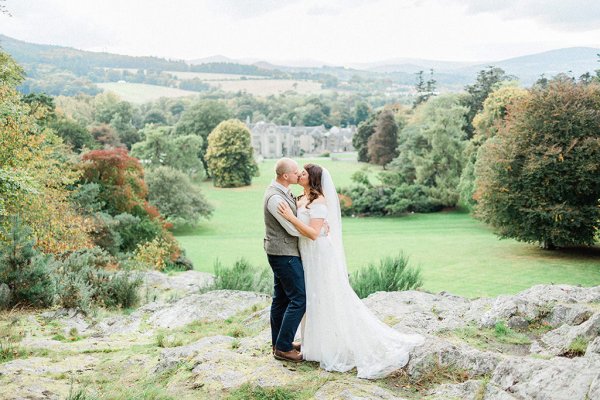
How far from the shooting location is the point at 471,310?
786cm

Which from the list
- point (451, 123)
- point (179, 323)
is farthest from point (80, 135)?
point (179, 323)

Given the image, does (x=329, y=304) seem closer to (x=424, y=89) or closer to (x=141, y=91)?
(x=424, y=89)

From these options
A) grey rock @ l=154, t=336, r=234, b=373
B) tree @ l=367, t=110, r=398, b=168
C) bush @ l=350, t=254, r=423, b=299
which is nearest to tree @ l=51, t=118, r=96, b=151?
tree @ l=367, t=110, r=398, b=168

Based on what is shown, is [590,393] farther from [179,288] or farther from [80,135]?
[80,135]

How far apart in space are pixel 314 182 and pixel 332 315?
1332 mm

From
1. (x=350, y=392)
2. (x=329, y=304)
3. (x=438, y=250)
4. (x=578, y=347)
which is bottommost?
(x=438, y=250)

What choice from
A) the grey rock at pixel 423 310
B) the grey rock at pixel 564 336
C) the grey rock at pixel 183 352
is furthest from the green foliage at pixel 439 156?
the grey rock at pixel 183 352

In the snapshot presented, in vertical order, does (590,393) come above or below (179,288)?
above

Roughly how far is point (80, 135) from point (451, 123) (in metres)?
26.5

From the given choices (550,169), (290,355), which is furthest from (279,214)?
(550,169)

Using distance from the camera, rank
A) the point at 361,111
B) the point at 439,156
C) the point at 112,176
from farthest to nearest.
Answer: the point at 361,111
the point at 439,156
the point at 112,176

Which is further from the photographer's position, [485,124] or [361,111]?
[361,111]

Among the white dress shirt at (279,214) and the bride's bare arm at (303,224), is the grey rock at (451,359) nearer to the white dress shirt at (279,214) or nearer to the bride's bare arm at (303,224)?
the bride's bare arm at (303,224)

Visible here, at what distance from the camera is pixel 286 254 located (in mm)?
5840
